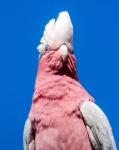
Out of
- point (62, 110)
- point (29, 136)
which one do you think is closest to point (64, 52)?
point (62, 110)

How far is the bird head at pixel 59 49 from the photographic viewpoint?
1578 millimetres

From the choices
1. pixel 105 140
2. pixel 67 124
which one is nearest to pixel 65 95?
pixel 67 124

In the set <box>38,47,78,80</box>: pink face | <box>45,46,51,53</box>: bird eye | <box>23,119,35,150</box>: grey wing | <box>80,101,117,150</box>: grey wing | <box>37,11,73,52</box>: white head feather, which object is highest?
<box>37,11,73,52</box>: white head feather

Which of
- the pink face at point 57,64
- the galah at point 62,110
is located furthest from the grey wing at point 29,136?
the pink face at point 57,64

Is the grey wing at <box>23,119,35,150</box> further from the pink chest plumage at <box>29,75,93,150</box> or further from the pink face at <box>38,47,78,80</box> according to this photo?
the pink face at <box>38,47,78,80</box>

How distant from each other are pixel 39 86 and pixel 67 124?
0.66ft

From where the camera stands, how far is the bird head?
1.58m

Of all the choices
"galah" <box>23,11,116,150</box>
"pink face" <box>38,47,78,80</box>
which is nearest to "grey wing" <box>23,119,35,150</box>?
"galah" <box>23,11,116,150</box>

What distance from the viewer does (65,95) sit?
1.53 meters

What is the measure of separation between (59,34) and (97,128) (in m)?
0.40

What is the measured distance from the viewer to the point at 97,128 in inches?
59.2

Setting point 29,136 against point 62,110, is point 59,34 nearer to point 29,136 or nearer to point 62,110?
point 62,110

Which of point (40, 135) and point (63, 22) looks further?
point (63, 22)

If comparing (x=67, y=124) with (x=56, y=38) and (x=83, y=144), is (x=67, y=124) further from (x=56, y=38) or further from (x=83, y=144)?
(x=56, y=38)
